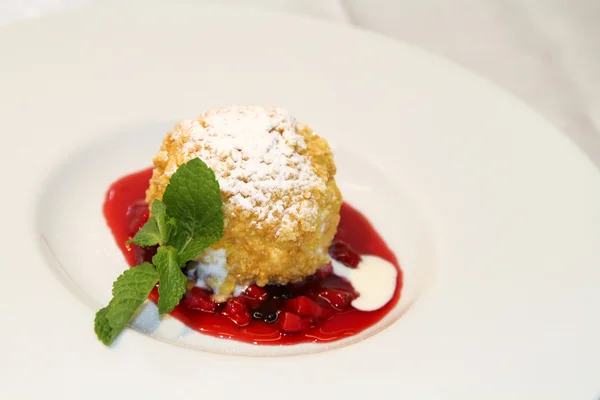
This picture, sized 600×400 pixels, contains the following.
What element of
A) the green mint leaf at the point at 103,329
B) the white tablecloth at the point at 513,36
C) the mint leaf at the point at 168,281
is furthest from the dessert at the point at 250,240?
the white tablecloth at the point at 513,36

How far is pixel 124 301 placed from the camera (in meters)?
2.33

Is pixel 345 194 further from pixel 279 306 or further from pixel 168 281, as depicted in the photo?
pixel 168 281

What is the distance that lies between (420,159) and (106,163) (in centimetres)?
161

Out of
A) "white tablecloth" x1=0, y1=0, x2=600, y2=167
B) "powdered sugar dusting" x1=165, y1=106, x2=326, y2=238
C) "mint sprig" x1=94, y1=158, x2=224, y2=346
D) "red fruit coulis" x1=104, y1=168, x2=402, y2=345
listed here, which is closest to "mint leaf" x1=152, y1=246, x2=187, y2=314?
"mint sprig" x1=94, y1=158, x2=224, y2=346

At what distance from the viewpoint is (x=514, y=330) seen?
2.45m

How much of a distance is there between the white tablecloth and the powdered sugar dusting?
2.17 m

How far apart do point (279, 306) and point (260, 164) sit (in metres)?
0.61

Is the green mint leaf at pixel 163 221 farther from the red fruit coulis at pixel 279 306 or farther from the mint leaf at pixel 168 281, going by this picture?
the red fruit coulis at pixel 279 306

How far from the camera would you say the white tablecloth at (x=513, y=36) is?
4.61 metres

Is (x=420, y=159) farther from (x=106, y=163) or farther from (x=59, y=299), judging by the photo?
(x=59, y=299)

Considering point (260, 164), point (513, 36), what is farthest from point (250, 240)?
point (513, 36)

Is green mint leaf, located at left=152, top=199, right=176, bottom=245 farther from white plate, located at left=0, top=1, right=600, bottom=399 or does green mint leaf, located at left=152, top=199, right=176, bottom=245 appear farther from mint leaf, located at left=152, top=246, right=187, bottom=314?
white plate, located at left=0, top=1, right=600, bottom=399

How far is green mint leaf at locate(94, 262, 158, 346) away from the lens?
2.21 m

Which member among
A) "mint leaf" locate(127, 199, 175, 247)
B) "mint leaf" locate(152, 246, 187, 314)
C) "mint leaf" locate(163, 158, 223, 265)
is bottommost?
"mint leaf" locate(152, 246, 187, 314)
